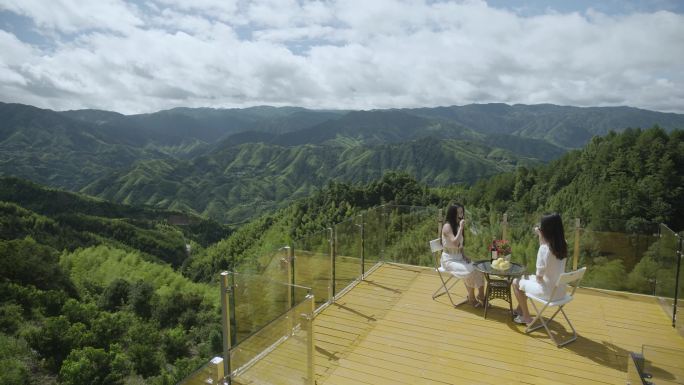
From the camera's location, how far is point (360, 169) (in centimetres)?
17738

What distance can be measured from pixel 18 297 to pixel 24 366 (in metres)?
7.56

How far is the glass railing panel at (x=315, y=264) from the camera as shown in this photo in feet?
17.2

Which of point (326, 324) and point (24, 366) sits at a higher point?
point (326, 324)

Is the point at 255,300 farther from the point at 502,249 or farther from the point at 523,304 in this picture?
the point at 502,249

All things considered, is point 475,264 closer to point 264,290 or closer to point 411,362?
point 411,362

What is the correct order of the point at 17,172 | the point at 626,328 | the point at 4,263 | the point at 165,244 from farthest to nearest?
the point at 17,172
the point at 165,244
the point at 4,263
the point at 626,328

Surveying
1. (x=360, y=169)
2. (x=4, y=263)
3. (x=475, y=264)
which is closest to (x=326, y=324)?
(x=475, y=264)

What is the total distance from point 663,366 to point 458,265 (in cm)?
270

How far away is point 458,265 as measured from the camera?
17.9 feet

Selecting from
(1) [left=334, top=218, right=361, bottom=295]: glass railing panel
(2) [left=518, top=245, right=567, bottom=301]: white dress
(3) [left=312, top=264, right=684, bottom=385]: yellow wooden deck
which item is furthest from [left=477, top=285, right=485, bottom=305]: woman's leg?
(1) [left=334, top=218, right=361, bottom=295]: glass railing panel

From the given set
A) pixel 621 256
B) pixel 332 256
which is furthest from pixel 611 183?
pixel 332 256

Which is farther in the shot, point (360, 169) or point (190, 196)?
point (360, 169)

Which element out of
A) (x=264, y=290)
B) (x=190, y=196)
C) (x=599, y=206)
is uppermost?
(x=264, y=290)

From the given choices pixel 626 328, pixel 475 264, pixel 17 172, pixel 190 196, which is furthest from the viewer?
pixel 17 172
